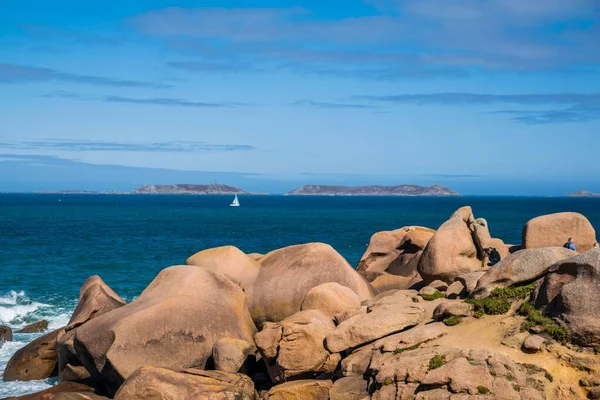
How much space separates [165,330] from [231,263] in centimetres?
768

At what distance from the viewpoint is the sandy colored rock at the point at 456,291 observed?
88.6 feet

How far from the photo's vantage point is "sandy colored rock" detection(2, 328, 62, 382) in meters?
29.8

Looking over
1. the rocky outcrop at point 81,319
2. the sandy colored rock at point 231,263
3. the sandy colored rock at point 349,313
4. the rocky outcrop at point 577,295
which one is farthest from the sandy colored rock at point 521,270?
the rocky outcrop at point 81,319

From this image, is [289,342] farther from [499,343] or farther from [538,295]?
[538,295]

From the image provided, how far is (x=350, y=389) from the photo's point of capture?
2181 cm

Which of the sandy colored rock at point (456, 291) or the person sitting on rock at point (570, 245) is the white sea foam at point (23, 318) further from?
the person sitting on rock at point (570, 245)

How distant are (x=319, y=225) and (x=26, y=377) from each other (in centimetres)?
8812

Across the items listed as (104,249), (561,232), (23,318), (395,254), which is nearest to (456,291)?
(561,232)

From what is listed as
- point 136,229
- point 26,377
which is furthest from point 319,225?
point 26,377

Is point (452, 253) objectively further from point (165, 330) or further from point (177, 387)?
point (177, 387)

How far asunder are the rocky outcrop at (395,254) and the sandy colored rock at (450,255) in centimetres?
562

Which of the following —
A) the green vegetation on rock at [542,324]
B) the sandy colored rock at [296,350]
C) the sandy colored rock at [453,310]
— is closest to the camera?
the green vegetation on rock at [542,324]

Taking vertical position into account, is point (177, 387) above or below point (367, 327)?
below

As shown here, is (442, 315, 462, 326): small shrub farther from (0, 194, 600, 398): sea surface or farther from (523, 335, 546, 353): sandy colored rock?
(0, 194, 600, 398): sea surface
